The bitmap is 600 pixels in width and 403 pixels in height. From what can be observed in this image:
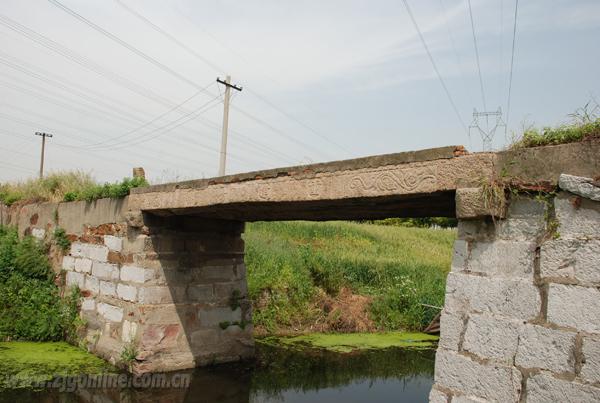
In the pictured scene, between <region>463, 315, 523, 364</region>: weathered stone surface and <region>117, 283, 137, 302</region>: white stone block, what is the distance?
454 centimetres

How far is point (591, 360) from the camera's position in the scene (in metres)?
2.69

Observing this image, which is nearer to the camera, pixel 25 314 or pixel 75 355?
pixel 75 355

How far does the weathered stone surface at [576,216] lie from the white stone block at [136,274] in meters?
4.95

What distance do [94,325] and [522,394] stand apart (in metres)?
5.87

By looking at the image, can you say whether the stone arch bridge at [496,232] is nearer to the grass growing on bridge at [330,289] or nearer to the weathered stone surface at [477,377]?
the weathered stone surface at [477,377]

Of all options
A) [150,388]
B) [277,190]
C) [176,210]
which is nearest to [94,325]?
[150,388]

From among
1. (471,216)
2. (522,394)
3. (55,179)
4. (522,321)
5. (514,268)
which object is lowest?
(522,394)

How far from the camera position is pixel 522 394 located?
2912 mm

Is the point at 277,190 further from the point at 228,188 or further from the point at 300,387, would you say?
the point at 300,387

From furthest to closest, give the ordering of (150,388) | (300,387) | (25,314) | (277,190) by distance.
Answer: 1. (25,314)
2. (300,387)
3. (150,388)
4. (277,190)

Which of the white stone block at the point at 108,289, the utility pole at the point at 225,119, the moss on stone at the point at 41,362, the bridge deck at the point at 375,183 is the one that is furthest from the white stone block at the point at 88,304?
the utility pole at the point at 225,119

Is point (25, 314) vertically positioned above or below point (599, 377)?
below

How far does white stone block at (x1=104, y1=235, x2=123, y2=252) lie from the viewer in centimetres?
678

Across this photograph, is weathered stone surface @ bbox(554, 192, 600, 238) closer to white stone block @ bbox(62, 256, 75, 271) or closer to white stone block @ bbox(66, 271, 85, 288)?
white stone block @ bbox(66, 271, 85, 288)
